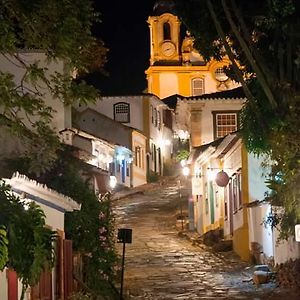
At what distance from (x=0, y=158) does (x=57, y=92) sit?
11.2 m

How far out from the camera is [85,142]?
126 feet

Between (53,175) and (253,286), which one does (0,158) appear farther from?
(253,286)

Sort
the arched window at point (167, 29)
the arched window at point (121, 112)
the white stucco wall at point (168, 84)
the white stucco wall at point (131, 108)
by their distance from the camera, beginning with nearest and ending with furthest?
the white stucco wall at point (131, 108), the arched window at point (121, 112), the white stucco wall at point (168, 84), the arched window at point (167, 29)

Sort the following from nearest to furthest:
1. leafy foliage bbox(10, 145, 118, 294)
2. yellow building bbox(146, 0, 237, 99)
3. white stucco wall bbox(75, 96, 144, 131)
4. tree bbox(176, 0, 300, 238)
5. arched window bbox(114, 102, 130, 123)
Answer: tree bbox(176, 0, 300, 238), leafy foliage bbox(10, 145, 118, 294), white stucco wall bbox(75, 96, 144, 131), arched window bbox(114, 102, 130, 123), yellow building bbox(146, 0, 237, 99)

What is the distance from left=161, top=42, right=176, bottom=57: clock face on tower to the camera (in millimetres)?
66912

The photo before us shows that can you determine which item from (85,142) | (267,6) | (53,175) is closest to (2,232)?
(267,6)

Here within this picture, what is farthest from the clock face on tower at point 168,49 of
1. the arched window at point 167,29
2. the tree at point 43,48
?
the tree at point 43,48

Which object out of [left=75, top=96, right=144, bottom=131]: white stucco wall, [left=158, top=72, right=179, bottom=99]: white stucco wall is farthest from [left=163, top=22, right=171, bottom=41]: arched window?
[left=75, top=96, right=144, bottom=131]: white stucco wall

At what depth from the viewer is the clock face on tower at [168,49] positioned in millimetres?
66912

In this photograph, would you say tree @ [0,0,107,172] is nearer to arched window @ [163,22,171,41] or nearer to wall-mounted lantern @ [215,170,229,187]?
wall-mounted lantern @ [215,170,229,187]

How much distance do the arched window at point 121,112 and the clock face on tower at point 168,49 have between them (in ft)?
38.3

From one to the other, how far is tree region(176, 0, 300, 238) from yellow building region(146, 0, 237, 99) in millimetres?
48231

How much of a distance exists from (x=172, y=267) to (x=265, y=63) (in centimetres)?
1405

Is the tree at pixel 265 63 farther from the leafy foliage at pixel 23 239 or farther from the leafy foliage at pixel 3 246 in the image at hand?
the leafy foliage at pixel 3 246
